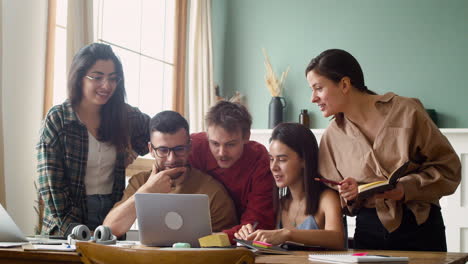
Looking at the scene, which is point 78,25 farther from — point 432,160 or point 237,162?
point 432,160

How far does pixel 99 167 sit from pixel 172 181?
0.36 meters

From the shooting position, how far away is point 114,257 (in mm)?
1355

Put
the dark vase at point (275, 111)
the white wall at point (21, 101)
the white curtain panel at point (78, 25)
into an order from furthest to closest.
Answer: the dark vase at point (275, 111), the white curtain panel at point (78, 25), the white wall at point (21, 101)

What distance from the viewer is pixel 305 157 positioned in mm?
2371

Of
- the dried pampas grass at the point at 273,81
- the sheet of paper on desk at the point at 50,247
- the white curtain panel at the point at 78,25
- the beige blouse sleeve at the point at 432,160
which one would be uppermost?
the white curtain panel at the point at 78,25

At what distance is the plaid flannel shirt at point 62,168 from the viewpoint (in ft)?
8.25

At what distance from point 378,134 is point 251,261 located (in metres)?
1.09

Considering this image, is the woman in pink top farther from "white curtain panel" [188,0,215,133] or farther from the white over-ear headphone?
"white curtain panel" [188,0,215,133]

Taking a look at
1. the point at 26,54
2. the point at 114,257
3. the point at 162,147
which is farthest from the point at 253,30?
the point at 114,257

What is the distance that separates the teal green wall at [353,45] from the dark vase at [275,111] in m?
0.13

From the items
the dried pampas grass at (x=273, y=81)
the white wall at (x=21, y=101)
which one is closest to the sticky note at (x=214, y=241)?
the white wall at (x=21, y=101)

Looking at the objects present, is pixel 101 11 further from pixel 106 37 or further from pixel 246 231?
pixel 246 231

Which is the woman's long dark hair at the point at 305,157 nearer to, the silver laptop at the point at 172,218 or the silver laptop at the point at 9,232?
the silver laptop at the point at 172,218

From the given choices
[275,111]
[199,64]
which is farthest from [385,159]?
[199,64]
